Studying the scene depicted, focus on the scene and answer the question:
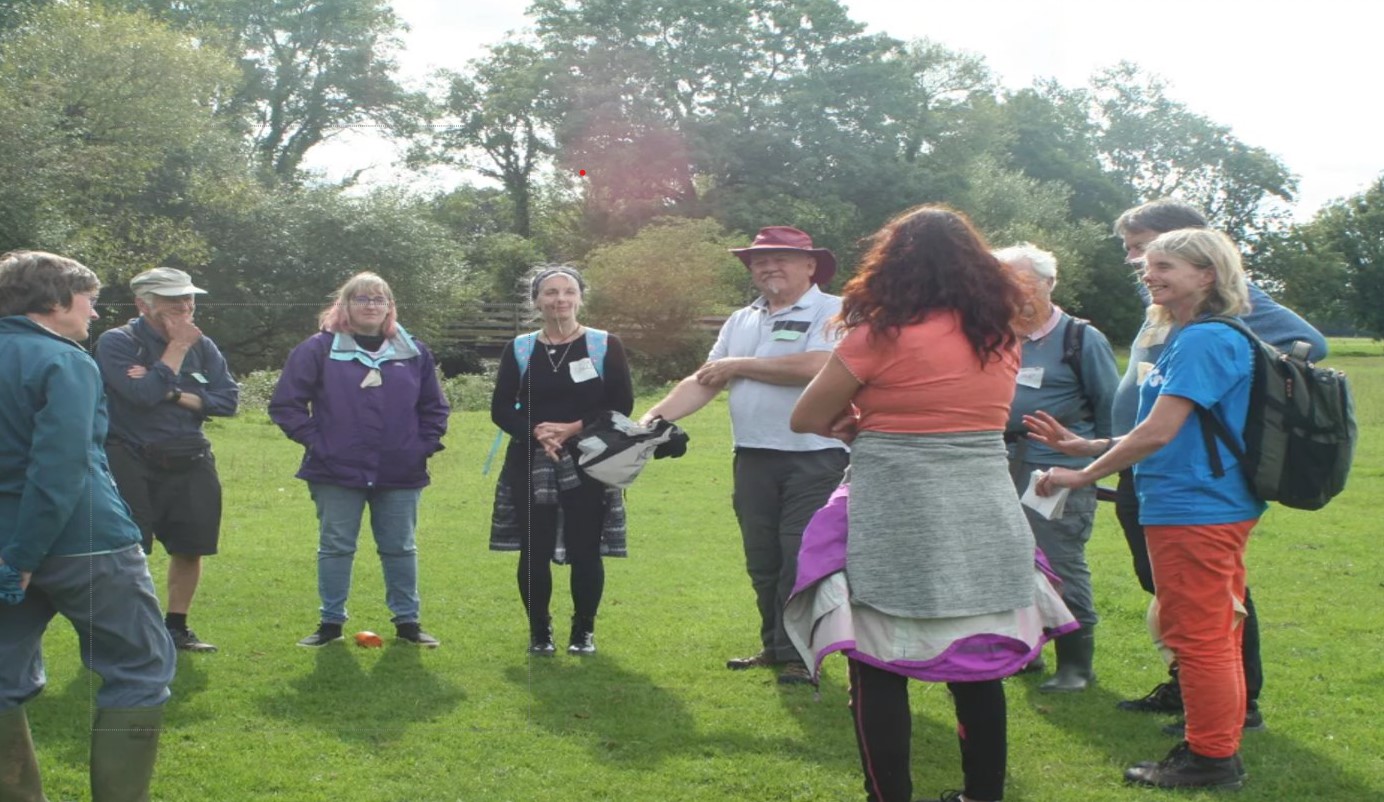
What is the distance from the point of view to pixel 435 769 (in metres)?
5.14

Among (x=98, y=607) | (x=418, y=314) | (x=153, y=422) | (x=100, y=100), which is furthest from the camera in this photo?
(x=100, y=100)

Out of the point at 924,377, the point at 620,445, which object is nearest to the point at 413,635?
the point at 620,445

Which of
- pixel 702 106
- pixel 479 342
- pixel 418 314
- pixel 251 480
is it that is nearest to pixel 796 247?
pixel 251 480

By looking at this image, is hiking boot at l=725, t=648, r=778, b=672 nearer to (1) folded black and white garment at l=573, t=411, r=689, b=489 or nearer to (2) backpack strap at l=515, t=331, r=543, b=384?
(1) folded black and white garment at l=573, t=411, r=689, b=489

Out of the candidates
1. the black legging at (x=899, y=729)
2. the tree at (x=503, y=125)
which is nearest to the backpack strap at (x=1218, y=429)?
the black legging at (x=899, y=729)

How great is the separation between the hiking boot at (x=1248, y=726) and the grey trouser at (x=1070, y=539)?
75cm

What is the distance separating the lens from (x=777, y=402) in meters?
6.39

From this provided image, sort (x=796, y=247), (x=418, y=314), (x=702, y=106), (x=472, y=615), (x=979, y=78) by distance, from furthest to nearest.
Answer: (x=979, y=78), (x=702, y=106), (x=418, y=314), (x=472, y=615), (x=796, y=247)

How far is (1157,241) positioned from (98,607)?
3690mm

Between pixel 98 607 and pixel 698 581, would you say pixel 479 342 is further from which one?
pixel 98 607

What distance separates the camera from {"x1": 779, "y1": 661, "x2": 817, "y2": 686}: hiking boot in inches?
253

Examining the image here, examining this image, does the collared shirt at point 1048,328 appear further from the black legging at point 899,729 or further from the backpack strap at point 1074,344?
the black legging at point 899,729

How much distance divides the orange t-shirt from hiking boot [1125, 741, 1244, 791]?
1.71 meters

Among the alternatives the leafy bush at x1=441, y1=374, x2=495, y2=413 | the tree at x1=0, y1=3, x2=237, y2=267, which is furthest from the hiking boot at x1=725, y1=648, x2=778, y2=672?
the tree at x1=0, y1=3, x2=237, y2=267
